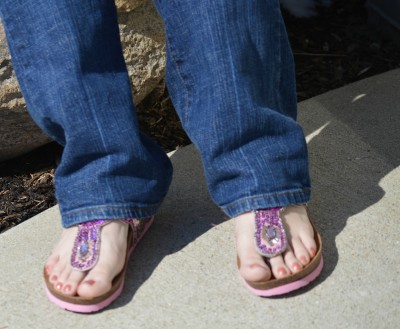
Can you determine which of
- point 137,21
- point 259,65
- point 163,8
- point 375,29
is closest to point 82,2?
point 163,8

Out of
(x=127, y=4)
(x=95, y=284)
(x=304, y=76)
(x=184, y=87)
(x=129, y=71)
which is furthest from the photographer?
(x=304, y=76)

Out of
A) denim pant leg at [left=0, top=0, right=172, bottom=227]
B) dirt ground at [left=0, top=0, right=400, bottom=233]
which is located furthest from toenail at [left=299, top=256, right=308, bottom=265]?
dirt ground at [left=0, top=0, right=400, bottom=233]

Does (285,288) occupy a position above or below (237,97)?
below

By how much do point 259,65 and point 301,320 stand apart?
1.92 feet

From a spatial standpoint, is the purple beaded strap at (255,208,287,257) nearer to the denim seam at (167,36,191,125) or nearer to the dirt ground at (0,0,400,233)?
the denim seam at (167,36,191,125)

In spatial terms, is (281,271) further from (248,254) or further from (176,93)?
(176,93)

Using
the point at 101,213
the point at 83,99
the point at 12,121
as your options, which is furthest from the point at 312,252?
the point at 12,121

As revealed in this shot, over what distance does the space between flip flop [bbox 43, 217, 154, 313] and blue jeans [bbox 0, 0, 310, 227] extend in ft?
0.11

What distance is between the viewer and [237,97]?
67.0 inches

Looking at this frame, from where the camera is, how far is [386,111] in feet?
8.26

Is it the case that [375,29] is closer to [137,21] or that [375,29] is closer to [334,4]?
[334,4]

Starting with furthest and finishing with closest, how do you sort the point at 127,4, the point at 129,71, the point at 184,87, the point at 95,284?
the point at 129,71, the point at 127,4, the point at 184,87, the point at 95,284

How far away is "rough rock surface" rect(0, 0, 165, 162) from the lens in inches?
86.7

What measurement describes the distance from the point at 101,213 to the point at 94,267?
5.1 inches
